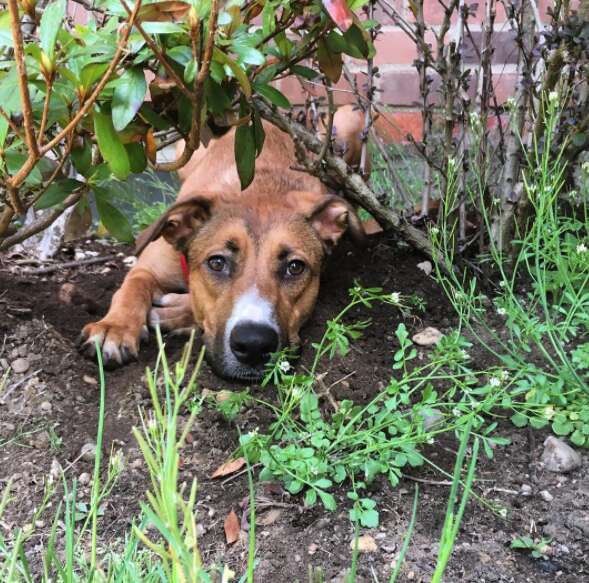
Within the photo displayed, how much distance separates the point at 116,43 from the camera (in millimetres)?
2086

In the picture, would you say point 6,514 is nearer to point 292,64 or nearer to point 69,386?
point 69,386

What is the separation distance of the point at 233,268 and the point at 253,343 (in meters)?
0.56

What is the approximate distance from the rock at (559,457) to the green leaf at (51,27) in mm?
1914

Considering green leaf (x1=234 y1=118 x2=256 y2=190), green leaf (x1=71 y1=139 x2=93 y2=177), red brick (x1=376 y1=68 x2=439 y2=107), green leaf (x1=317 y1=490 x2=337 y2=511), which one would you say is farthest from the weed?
red brick (x1=376 y1=68 x2=439 y2=107)

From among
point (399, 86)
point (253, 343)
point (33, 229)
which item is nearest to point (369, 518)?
point (253, 343)

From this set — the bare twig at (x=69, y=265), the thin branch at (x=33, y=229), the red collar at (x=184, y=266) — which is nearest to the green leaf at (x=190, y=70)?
the thin branch at (x=33, y=229)

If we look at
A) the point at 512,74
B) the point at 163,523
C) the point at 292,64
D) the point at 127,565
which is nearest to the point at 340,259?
the point at 292,64

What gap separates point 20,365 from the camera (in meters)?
2.99

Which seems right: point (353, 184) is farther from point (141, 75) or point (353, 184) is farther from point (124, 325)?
point (141, 75)

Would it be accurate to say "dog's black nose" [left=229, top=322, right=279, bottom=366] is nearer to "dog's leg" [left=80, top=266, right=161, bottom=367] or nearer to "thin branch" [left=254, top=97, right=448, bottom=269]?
"dog's leg" [left=80, top=266, right=161, bottom=367]

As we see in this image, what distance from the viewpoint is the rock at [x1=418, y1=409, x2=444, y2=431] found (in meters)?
2.30

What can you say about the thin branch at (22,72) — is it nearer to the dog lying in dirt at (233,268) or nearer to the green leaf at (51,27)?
the green leaf at (51,27)

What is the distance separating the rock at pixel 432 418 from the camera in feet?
7.54

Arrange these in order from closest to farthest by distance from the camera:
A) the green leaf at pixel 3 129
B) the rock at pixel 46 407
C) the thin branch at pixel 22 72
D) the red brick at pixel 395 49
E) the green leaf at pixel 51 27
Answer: the thin branch at pixel 22 72 → the green leaf at pixel 51 27 → the green leaf at pixel 3 129 → the rock at pixel 46 407 → the red brick at pixel 395 49
